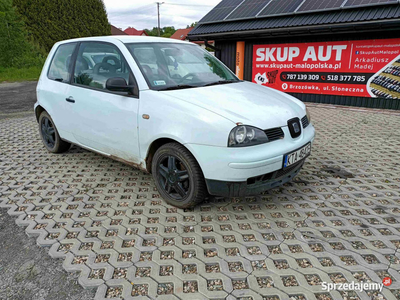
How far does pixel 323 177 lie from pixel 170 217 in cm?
233

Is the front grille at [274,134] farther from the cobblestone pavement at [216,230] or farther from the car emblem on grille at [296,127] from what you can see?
the cobblestone pavement at [216,230]

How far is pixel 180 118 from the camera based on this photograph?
117 inches

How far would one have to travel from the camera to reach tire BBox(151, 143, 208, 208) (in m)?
3.02

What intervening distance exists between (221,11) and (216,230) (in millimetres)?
11509

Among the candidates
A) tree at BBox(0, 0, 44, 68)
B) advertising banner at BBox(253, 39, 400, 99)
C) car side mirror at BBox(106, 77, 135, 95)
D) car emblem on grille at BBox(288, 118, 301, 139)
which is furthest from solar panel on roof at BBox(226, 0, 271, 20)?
tree at BBox(0, 0, 44, 68)

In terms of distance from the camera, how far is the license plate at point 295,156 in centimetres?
302

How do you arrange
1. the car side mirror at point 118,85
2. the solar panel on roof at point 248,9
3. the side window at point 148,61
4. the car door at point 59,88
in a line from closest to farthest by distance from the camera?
the car side mirror at point 118,85, the side window at point 148,61, the car door at point 59,88, the solar panel on roof at point 248,9

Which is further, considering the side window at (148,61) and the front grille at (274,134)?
the side window at (148,61)

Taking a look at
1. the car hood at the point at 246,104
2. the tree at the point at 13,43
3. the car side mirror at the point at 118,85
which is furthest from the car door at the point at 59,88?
the tree at the point at 13,43

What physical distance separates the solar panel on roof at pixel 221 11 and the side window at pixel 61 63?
841 cm

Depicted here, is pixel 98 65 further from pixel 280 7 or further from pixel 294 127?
pixel 280 7

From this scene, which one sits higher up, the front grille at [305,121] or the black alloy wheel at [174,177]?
the front grille at [305,121]

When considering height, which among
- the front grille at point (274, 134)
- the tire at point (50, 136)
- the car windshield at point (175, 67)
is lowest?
the tire at point (50, 136)

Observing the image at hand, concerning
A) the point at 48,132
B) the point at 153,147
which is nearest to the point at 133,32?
the point at 48,132
